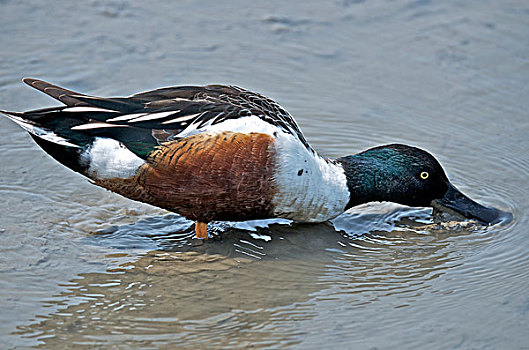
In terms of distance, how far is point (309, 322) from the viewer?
17.4 feet

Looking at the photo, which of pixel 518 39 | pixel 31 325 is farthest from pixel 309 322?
pixel 518 39

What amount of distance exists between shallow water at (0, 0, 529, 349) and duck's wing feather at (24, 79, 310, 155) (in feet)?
3.06

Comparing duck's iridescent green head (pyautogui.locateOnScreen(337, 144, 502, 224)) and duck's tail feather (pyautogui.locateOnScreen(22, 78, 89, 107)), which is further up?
duck's tail feather (pyautogui.locateOnScreen(22, 78, 89, 107))

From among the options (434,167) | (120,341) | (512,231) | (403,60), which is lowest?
(120,341)

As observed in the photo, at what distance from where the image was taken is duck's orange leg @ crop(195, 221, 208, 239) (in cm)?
628

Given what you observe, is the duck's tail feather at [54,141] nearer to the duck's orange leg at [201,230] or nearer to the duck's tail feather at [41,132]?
the duck's tail feather at [41,132]

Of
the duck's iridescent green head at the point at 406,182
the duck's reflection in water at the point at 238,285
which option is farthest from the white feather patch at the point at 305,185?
the duck's reflection in water at the point at 238,285

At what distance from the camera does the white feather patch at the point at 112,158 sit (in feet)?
19.1

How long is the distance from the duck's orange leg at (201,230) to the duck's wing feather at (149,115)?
0.82m

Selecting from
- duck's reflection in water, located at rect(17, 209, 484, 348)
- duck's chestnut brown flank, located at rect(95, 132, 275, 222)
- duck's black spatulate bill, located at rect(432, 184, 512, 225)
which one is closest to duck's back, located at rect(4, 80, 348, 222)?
duck's chestnut brown flank, located at rect(95, 132, 275, 222)

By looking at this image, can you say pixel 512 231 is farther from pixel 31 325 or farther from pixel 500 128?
pixel 31 325

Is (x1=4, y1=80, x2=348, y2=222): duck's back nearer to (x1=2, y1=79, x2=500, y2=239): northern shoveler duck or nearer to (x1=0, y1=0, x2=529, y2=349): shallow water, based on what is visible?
(x1=2, y1=79, x2=500, y2=239): northern shoveler duck

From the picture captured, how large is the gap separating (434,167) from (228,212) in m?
1.70

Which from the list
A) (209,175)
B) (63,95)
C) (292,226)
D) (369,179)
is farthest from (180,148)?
(369,179)
